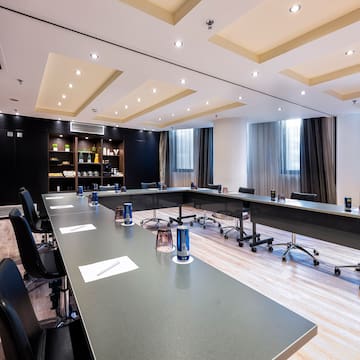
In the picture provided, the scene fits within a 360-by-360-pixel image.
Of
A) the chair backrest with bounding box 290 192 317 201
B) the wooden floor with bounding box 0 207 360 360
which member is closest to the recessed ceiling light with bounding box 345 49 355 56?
the chair backrest with bounding box 290 192 317 201

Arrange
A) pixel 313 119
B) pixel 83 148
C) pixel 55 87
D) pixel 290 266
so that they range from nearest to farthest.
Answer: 1. pixel 290 266
2. pixel 55 87
3. pixel 313 119
4. pixel 83 148

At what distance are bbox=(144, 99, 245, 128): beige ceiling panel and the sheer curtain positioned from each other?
2.07 m

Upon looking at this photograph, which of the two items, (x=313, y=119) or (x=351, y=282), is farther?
(x=313, y=119)

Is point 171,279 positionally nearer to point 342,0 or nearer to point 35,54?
point 342,0

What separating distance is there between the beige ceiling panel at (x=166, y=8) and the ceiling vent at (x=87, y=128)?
18.2 ft

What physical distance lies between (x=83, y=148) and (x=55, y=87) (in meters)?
3.31

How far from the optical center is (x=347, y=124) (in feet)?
18.4

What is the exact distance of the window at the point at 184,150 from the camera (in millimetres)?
8617

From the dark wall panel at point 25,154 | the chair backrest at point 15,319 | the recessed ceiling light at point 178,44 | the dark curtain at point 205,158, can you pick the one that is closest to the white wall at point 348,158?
the dark curtain at point 205,158

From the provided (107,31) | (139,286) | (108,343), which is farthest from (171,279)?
(107,31)

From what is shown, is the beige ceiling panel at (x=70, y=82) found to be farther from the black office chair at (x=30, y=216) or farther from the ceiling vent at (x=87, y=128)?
the black office chair at (x=30, y=216)

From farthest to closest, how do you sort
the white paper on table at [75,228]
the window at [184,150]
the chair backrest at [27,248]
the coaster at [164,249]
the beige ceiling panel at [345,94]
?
the window at [184,150] < the beige ceiling panel at [345,94] < the white paper on table at [75,228] < the chair backrest at [27,248] < the coaster at [164,249]

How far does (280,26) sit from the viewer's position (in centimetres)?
257

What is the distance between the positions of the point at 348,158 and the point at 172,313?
6.27 m
